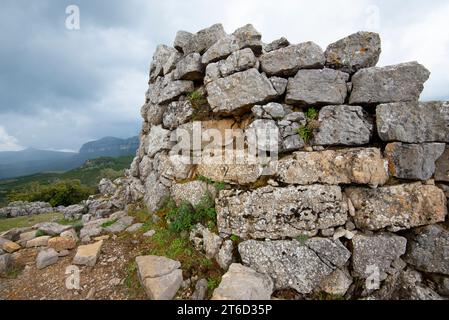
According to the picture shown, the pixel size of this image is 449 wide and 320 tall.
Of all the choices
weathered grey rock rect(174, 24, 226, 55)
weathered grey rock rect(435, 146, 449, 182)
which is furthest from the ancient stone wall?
weathered grey rock rect(174, 24, 226, 55)

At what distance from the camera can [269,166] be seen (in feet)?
21.2

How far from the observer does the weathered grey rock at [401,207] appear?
5.78 m

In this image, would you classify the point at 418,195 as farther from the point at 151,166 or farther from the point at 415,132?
the point at 151,166

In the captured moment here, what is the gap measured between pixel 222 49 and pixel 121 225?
25.9 feet

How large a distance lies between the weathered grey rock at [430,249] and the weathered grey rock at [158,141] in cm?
886

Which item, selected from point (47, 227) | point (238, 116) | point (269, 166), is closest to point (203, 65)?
point (238, 116)

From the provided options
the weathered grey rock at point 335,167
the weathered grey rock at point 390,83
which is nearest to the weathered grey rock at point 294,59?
the weathered grey rock at point 390,83

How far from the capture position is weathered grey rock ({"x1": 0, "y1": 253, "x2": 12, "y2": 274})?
6.29m

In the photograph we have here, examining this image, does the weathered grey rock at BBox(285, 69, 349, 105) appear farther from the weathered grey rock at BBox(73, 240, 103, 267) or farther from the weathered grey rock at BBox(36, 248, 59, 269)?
the weathered grey rock at BBox(36, 248, 59, 269)

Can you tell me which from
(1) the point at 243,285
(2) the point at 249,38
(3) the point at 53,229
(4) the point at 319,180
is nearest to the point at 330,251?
(4) the point at 319,180

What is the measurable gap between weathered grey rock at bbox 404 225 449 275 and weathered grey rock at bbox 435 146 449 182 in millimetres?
1361

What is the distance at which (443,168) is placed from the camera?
597 cm

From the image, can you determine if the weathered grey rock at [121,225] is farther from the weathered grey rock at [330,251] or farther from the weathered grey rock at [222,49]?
the weathered grey rock at [222,49]

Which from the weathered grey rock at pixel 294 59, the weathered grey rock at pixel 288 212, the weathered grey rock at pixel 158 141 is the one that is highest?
the weathered grey rock at pixel 294 59
